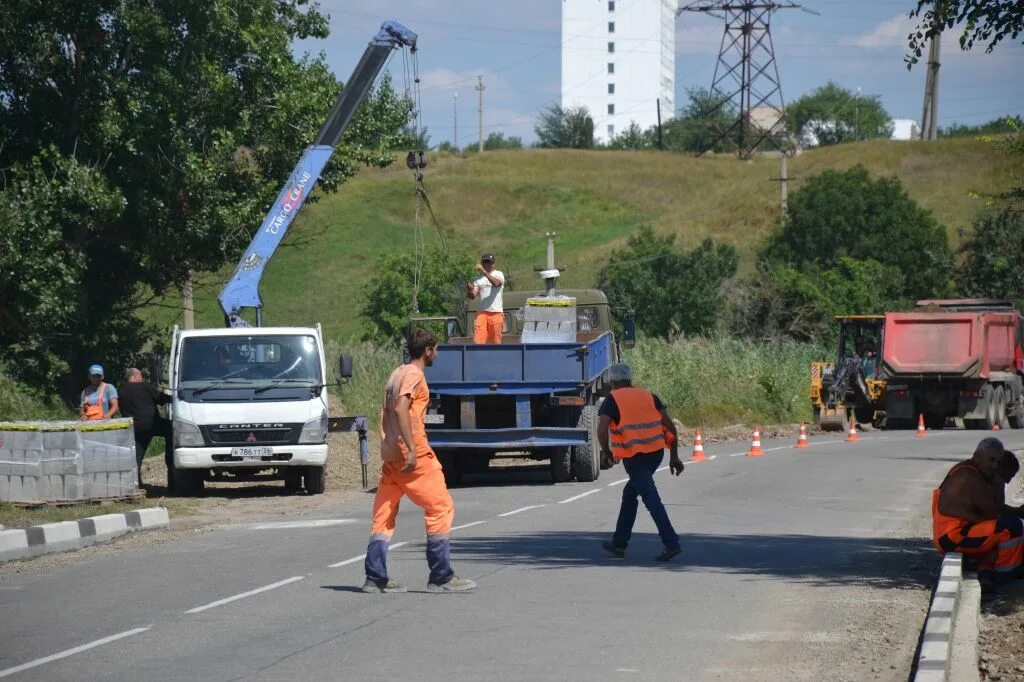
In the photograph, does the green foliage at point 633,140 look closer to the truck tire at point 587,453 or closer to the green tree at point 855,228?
the green tree at point 855,228

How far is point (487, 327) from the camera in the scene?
21797 millimetres

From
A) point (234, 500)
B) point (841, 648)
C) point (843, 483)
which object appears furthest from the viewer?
point (843, 483)

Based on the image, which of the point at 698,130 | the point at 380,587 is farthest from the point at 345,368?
the point at 698,130

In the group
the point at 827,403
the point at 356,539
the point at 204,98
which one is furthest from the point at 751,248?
the point at 356,539

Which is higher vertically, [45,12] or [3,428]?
[45,12]

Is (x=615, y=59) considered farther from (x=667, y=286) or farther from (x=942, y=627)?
(x=942, y=627)

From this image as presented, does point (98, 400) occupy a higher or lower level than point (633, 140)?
lower

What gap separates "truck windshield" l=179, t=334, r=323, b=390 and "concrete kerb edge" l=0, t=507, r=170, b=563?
4.24 meters

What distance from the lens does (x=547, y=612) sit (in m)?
9.53

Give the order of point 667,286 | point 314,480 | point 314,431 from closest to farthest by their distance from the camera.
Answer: point 314,431
point 314,480
point 667,286

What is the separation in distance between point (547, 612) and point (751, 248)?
77.5m

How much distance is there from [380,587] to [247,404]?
33.5 ft

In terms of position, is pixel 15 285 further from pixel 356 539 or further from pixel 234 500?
pixel 356 539

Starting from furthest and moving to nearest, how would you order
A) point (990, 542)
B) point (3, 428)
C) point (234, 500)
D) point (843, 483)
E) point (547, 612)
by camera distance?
point (843, 483) → point (234, 500) → point (3, 428) → point (990, 542) → point (547, 612)
